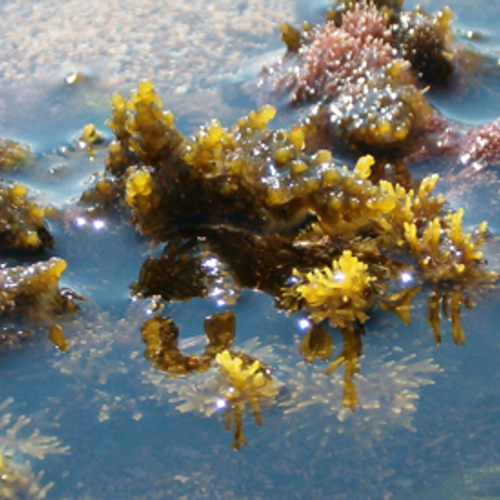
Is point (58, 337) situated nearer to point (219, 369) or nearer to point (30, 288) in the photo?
point (30, 288)

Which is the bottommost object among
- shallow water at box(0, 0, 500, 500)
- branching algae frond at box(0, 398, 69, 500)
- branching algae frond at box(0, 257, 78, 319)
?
branching algae frond at box(0, 398, 69, 500)

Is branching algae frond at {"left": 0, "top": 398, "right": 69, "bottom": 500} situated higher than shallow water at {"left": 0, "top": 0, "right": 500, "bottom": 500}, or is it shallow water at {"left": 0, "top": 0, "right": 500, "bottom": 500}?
shallow water at {"left": 0, "top": 0, "right": 500, "bottom": 500}

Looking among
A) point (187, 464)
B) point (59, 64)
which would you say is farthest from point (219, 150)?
point (59, 64)

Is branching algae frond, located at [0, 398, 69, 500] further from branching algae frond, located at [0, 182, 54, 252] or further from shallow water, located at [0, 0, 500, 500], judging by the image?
branching algae frond, located at [0, 182, 54, 252]

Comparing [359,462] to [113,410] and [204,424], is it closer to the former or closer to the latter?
[204,424]

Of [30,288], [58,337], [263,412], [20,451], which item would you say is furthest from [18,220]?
[263,412]

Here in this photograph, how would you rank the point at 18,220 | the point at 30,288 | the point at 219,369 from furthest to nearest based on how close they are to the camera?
the point at 18,220
the point at 30,288
the point at 219,369

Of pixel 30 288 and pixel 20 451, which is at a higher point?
pixel 30 288

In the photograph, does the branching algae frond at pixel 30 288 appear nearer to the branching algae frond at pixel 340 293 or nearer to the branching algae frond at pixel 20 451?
the branching algae frond at pixel 20 451

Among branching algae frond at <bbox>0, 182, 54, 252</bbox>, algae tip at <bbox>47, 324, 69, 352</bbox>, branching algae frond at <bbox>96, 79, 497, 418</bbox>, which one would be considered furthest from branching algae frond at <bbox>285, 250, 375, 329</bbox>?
branching algae frond at <bbox>0, 182, 54, 252</bbox>
